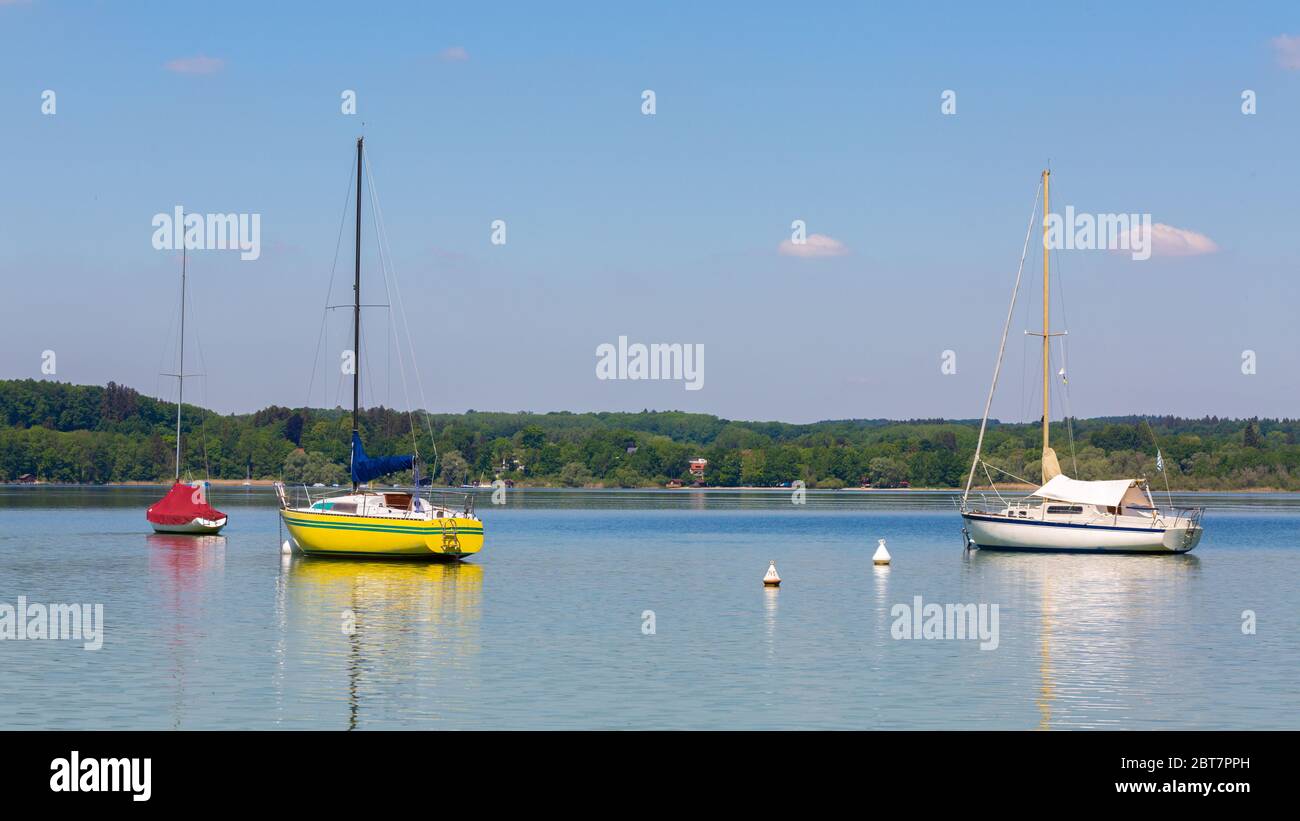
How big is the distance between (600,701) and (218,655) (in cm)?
1198

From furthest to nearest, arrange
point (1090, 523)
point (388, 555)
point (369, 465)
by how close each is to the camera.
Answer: point (1090, 523), point (369, 465), point (388, 555)

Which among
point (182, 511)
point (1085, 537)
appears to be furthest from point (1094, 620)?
point (182, 511)

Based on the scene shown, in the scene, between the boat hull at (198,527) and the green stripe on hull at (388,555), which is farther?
the boat hull at (198,527)

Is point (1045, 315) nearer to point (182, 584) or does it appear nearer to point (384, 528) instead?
point (384, 528)

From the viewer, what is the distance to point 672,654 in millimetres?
39188

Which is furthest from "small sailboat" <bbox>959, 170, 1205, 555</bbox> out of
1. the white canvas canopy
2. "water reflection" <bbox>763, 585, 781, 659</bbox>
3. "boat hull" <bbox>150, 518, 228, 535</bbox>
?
"boat hull" <bbox>150, 518, 228, 535</bbox>

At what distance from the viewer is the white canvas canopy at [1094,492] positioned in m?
79.6

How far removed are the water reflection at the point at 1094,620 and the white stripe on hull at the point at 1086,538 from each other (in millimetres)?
721

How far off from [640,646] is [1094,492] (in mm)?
45720

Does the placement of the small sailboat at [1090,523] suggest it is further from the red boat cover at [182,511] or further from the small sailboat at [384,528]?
the red boat cover at [182,511]

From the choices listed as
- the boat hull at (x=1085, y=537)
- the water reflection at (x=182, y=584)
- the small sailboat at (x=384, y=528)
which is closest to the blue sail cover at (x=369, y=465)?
the small sailboat at (x=384, y=528)

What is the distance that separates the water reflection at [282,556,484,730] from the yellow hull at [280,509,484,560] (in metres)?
0.78

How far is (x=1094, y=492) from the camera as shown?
79.9 meters
